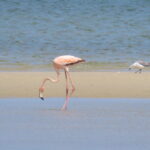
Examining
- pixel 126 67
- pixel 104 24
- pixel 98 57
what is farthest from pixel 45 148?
pixel 104 24

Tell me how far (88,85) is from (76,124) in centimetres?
480

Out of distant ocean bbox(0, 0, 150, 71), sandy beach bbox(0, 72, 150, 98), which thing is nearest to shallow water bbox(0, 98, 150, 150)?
sandy beach bbox(0, 72, 150, 98)

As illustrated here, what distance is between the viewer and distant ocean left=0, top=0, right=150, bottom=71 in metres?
22.3

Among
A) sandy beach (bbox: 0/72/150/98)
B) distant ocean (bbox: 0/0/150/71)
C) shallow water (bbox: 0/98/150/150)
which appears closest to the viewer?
shallow water (bbox: 0/98/150/150)

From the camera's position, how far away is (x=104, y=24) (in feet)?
108

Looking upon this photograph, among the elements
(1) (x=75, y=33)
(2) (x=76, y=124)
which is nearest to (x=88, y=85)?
(2) (x=76, y=124)

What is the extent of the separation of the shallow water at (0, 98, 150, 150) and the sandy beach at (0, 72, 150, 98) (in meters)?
0.78

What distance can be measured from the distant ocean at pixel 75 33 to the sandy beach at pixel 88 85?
2591mm

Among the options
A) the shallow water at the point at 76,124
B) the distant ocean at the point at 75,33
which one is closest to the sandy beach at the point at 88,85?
the shallow water at the point at 76,124

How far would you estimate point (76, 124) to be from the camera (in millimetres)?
10164

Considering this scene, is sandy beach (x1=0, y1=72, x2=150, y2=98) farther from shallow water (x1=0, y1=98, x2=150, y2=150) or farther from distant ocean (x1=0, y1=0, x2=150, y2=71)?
distant ocean (x1=0, y1=0, x2=150, y2=71)

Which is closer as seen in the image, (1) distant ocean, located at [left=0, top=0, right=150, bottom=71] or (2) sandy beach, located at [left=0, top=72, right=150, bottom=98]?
(2) sandy beach, located at [left=0, top=72, right=150, bottom=98]

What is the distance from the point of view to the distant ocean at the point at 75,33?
73.2 feet

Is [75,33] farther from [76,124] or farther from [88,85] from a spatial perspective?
[76,124]
